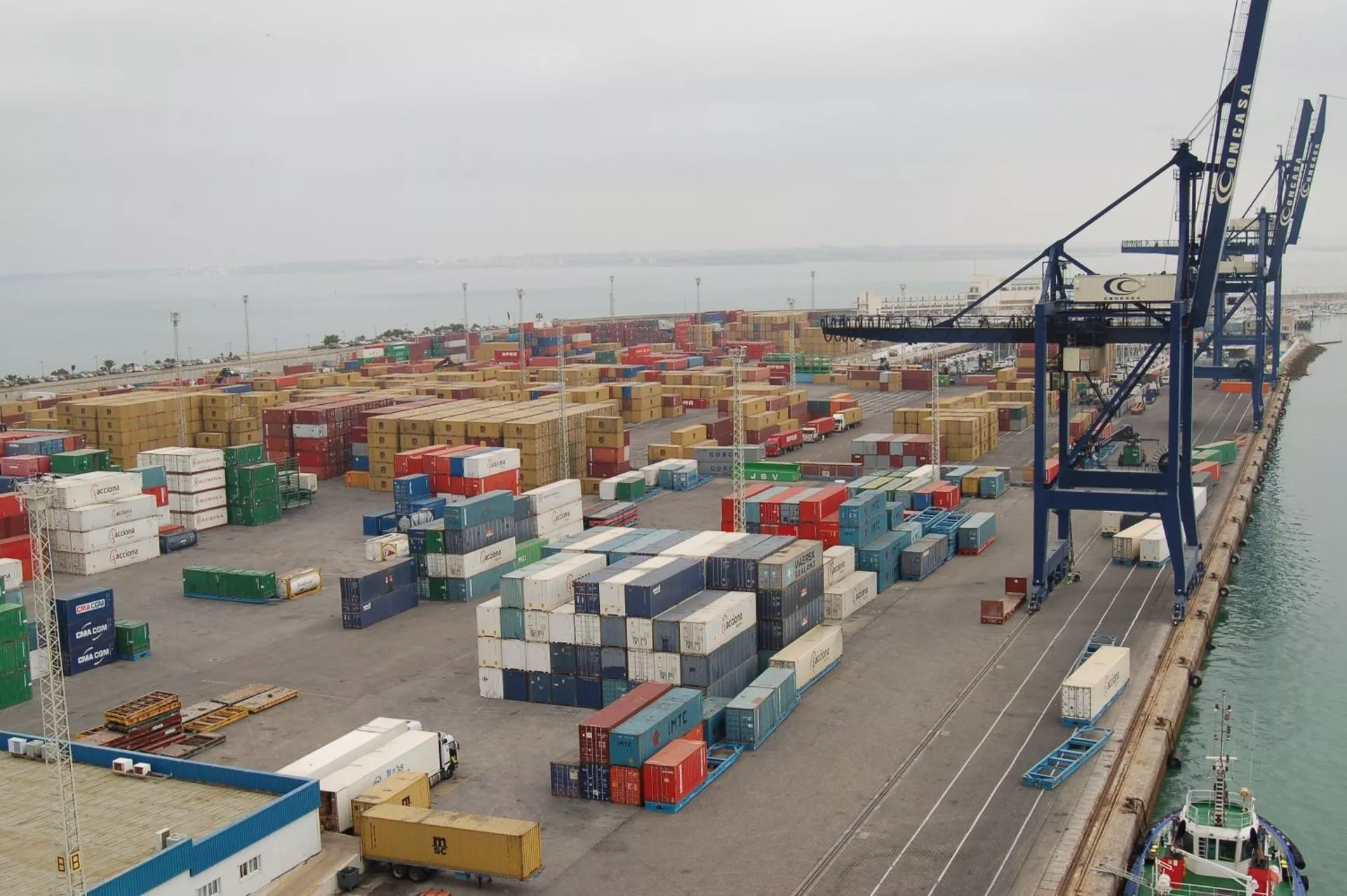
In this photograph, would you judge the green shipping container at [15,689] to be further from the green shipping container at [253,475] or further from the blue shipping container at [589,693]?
the green shipping container at [253,475]

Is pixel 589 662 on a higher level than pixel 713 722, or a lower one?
higher

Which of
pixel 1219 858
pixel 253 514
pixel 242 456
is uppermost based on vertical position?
pixel 242 456

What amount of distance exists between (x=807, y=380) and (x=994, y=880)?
87671mm

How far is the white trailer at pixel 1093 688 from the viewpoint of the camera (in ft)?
89.4

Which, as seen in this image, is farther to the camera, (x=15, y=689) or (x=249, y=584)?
(x=249, y=584)

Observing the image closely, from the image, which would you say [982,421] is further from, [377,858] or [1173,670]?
[377,858]

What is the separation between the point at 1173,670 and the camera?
3155 centimetres

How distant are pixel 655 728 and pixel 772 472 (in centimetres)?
3669

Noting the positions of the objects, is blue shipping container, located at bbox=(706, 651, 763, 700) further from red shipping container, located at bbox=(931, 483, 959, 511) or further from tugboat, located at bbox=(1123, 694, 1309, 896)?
red shipping container, located at bbox=(931, 483, 959, 511)

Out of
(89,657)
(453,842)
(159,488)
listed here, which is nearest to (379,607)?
(89,657)

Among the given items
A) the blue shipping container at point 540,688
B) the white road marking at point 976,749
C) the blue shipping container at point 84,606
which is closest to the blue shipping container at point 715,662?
the blue shipping container at point 540,688

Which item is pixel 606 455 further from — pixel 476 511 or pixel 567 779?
pixel 567 779

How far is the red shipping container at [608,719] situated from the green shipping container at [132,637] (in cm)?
1555

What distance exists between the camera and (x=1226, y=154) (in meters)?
36.2
